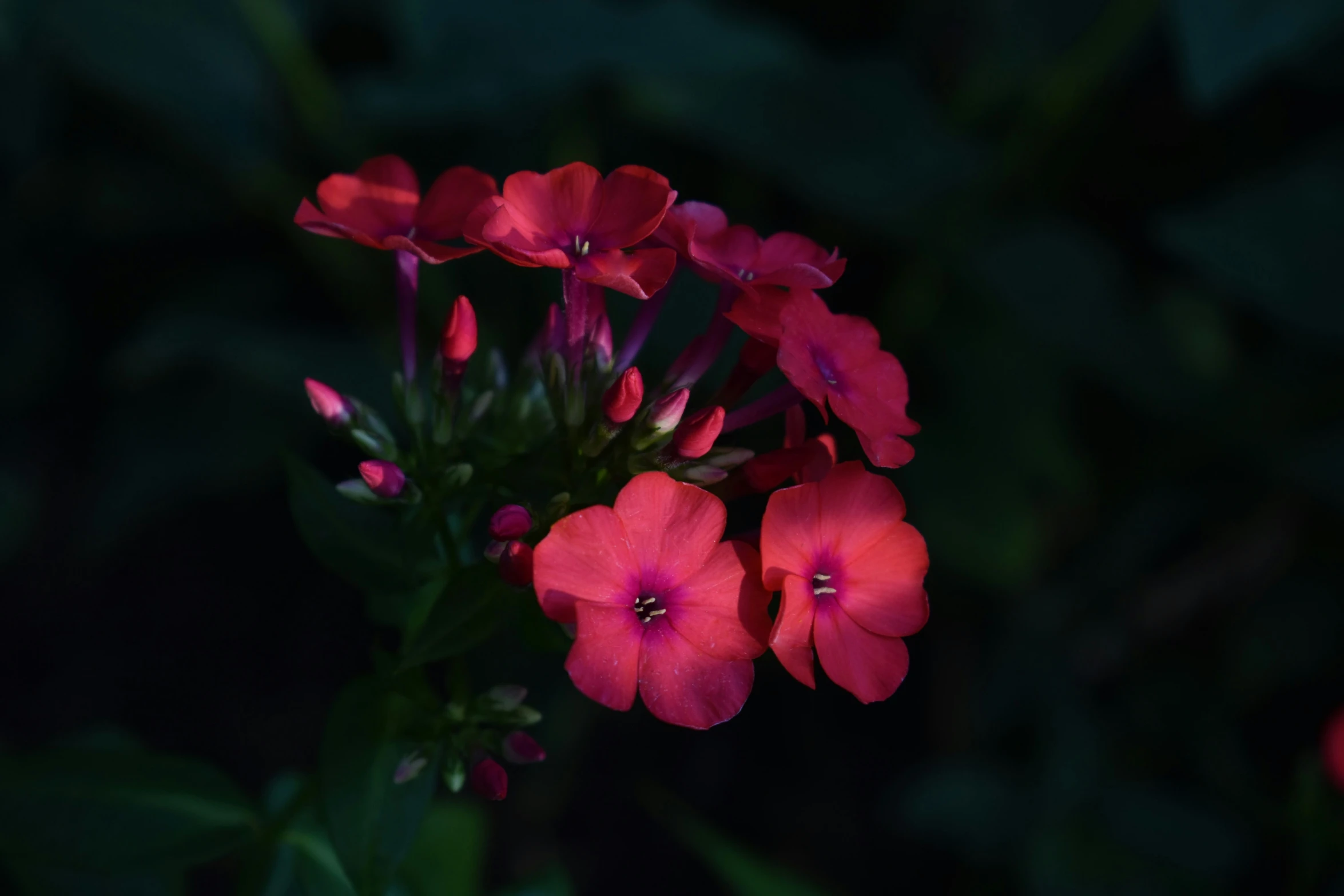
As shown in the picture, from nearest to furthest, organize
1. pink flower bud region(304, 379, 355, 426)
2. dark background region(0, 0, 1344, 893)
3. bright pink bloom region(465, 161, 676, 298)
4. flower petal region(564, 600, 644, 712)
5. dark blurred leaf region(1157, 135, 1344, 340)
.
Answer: flower petal region(564, 600, 644, 712), bright pink bloom region(465, 161, 676, 298), pink flower bud region(304, 379, 355, 426), dark blurred leaf region(1157, 135, 1344, 340), dark background region(0, 0, 1344, 893)

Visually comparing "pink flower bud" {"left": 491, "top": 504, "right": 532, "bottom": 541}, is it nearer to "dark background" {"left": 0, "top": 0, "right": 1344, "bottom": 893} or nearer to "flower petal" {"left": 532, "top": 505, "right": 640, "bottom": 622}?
"flower petal" {"left": 532, "top": 505, "right": 640, "bottom": 622}

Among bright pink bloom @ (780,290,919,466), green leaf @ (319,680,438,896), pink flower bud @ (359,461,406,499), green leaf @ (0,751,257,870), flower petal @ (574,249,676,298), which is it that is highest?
flower petal @ (574,249,676,298)

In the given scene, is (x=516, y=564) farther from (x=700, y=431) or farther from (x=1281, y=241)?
(x=1281, y=241)

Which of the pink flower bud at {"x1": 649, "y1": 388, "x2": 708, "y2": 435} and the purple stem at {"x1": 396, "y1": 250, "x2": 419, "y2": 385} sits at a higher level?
the pink flower bud at {"x1": 649, "y1": 388, "x2": 708, "y2": 435}

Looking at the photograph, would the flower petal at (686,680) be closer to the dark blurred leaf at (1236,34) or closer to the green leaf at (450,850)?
the green leaf at (450,850)

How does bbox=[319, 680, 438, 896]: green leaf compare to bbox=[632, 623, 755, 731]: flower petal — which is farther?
bbox=[319, 680, 438, 896]: green leaf

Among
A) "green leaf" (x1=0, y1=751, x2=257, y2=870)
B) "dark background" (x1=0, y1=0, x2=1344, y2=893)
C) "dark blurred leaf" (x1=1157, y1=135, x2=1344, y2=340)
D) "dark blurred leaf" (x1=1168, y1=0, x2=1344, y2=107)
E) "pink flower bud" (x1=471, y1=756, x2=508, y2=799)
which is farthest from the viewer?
"dark background" (x1=0, y1=0, x2=1344, y2=893)

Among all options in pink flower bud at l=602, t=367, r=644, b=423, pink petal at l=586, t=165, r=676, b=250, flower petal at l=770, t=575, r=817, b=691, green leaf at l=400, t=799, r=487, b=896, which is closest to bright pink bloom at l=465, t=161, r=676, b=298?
pink petal at l=586, t=165, r=676, b=250

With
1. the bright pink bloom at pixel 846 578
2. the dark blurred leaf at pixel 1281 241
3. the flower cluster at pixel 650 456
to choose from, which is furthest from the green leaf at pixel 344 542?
the dark blurred leaf at pixel 1281 241
